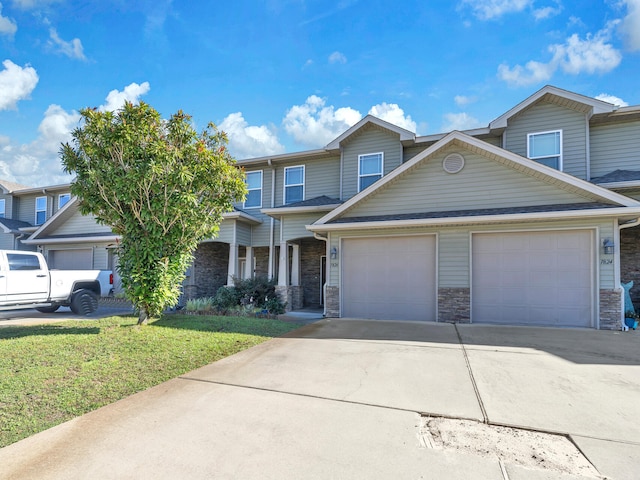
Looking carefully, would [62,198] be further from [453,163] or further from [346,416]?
[346,416]

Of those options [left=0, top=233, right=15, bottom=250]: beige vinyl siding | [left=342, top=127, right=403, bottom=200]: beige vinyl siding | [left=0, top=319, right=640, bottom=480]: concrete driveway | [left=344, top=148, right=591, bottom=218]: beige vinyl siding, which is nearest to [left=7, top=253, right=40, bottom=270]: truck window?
[left=0, top=319, right=640, bottom=480]: concrete driveway

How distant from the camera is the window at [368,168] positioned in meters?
13.3

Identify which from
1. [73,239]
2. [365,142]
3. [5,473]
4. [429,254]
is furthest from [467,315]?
[73,239]

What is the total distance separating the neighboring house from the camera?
28.6 ft

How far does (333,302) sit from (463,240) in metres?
4.41

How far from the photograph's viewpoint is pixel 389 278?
1043 centimetres

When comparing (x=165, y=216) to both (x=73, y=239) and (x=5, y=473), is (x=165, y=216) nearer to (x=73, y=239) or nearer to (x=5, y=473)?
(x=5, y=473)

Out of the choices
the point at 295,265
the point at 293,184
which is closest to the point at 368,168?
the point at 293,184

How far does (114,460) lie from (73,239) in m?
16.8

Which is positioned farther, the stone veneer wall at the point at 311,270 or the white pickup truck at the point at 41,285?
the stone veneer wall at the point at 311,270

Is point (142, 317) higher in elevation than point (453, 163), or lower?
lower

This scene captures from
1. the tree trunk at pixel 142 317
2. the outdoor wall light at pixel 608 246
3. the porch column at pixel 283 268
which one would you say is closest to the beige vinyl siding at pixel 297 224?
the porch column at pixel 283 268

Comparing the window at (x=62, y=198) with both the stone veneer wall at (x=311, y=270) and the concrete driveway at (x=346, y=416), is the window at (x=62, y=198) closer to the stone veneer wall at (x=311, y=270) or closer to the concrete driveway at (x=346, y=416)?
the stone veneer wall at (x=311, y=270)

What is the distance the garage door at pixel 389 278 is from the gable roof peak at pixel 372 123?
456 centimetres
